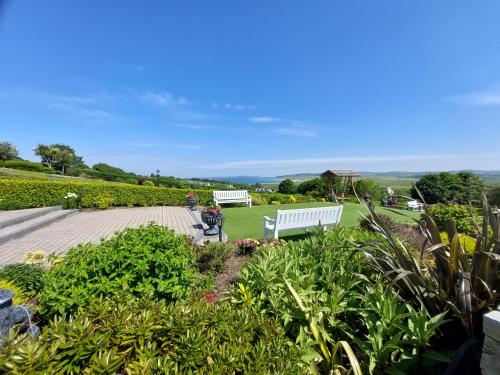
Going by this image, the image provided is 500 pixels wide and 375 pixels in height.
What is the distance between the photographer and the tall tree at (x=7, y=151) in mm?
30138

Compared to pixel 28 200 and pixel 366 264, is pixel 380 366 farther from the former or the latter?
pixel 28 200

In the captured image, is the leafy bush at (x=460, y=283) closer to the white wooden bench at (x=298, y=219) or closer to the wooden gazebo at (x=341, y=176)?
the white wooden bench at (x=298, y=219)

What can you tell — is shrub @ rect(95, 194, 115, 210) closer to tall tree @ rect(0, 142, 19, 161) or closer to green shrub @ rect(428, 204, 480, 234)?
green shrub @ rect(428, 204, 480, 234)

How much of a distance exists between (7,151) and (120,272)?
42.9m

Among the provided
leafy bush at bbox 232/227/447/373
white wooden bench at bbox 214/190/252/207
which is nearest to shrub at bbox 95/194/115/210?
white wooden bench at bbox 214/190/252/207

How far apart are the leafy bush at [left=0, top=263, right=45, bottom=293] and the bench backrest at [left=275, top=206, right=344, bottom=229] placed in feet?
14.8

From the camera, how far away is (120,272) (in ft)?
7.67

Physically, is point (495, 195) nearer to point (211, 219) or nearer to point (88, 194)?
point (211, 219)

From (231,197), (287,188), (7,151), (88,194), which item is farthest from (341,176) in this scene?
(7,151)

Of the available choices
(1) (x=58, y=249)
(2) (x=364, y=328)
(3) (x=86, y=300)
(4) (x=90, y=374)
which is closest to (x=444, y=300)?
(2) (x=364, y=328)

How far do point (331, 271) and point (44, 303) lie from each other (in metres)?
2.97

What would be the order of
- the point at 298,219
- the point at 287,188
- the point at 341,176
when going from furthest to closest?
1. the point at 287,188
2. the point at 341,176
3. the point at 298,219

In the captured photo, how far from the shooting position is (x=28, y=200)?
10703 millimetres

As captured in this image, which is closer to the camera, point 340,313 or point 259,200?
point 340,313
